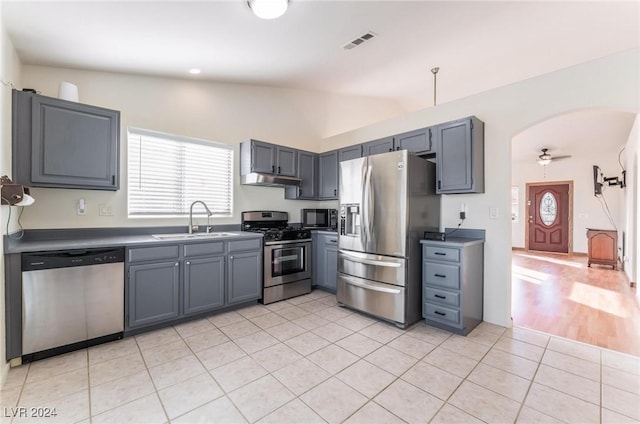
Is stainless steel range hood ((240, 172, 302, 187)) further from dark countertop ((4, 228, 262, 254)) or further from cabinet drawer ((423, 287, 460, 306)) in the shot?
cabinet drawer ((423, 287, 460, 306))

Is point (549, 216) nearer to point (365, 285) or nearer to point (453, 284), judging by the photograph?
point (453, 284)

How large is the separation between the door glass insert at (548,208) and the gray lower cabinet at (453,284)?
21.8 ft

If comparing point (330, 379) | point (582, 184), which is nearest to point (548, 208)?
point (582, 184)

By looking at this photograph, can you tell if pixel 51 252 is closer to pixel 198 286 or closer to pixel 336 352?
pixel 198 286

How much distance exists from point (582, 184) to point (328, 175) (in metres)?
7.21

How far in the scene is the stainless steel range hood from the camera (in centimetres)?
375

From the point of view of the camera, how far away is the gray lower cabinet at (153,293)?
2.62 metres

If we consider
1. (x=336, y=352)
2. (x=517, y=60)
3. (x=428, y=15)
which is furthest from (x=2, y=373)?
(x=517, y=60)

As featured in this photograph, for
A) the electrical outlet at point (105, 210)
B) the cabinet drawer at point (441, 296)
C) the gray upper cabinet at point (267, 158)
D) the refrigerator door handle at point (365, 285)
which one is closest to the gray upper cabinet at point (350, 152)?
the gray upper cabinet at point (267, 158)

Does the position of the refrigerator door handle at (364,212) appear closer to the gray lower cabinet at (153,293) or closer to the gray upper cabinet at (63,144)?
the gray lower cabinet at (153,293)

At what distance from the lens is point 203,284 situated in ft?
10.0

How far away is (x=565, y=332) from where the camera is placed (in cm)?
Answer: 281

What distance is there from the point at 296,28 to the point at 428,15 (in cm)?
121

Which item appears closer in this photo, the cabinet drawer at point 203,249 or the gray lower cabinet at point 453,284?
the gray lower cabinet at point 453,284
